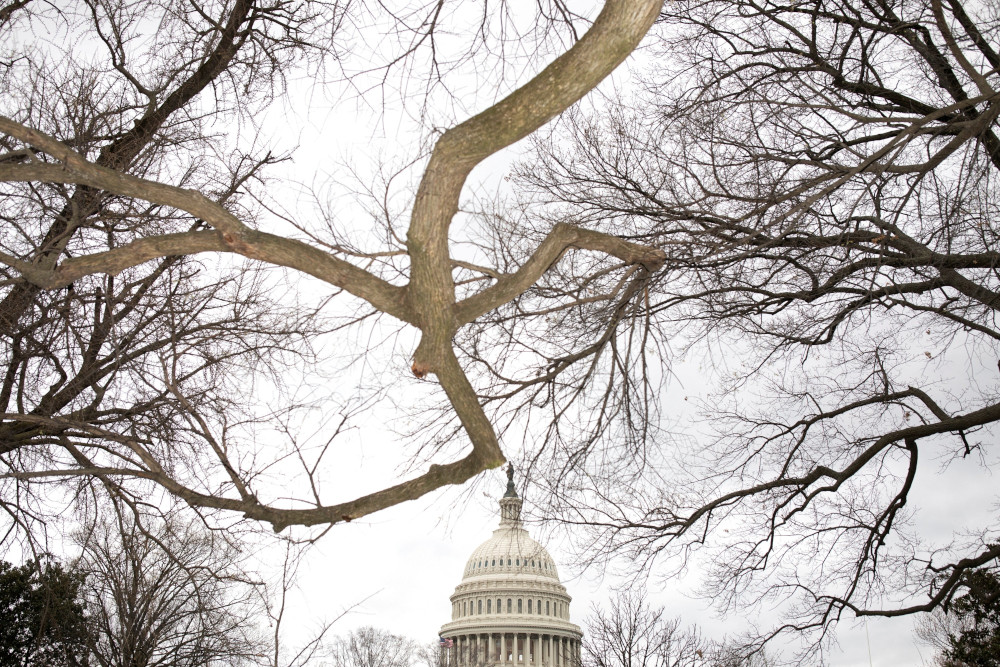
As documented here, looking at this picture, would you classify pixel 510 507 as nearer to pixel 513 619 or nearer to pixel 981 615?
pixel 981 615

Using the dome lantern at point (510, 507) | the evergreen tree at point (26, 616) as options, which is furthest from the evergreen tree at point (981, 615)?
the evergreen tree at point (26, 616)

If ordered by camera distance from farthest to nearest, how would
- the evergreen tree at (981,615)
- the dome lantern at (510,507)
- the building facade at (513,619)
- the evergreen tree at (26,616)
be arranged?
1. the building facade at (513,619)
2. the evergreen tree at (26,616)
3. the evergreen tree at (981,615)
4. the dome lantern at (510,507)

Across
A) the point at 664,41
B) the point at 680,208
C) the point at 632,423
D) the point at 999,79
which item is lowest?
the point at 632,423

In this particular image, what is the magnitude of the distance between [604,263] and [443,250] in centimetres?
329

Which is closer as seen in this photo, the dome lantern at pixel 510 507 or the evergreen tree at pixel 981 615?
the dome lantern at pixel 510 507

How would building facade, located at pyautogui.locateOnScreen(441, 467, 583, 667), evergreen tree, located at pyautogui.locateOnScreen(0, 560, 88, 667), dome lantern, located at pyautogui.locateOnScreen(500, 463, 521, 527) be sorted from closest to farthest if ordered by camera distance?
dome lantern, located at pyautogui.locateOnScreen(500, 463, 521, 527) < evergreen tree, located at pyautogui.locateOnScreen(0, 560, 88, 667) < building facade, located at pyautogui.locateOnScreen(441, 467, 583, 667)

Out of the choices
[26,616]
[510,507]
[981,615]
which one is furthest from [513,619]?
[510,507]

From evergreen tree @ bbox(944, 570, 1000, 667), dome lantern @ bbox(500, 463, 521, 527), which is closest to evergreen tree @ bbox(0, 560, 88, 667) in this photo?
dome lantern @ bbox(500, 463, 521, 527)

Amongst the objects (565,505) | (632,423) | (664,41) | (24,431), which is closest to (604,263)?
(632,423)

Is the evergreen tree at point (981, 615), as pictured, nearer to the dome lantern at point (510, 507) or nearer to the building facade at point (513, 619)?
the dome lantern at point (510, 507)

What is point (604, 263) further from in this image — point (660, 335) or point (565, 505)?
point (565, 505)

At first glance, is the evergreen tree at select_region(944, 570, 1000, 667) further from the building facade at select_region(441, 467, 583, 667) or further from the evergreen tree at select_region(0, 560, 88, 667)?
the building facade at select_region(441, 467, 583, 667)

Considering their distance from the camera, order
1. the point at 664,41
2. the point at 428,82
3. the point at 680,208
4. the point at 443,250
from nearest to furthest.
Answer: the point at 443,250, the point at 428,82, the point at 680,208, the point at 664,41

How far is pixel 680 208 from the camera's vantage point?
6.70 m
